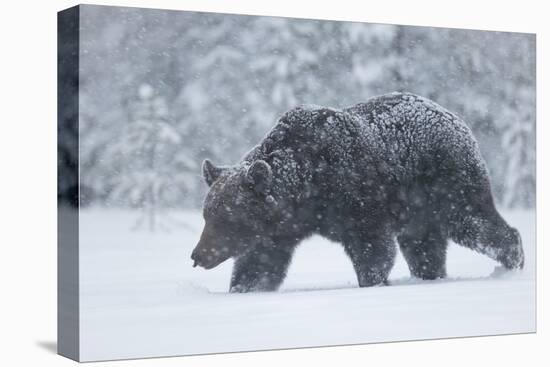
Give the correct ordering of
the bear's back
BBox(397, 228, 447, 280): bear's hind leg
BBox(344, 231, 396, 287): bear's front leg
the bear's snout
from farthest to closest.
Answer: BBox(397, 228, 447, 280): bear's hind leg < BBox(344, 231, 396, 287): bear's front leg < the bear's back < the bear's snout

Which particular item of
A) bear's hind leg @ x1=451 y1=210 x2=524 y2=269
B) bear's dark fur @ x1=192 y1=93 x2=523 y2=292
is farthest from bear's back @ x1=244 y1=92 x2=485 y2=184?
bear's hind leg @ x1=451 y1=210 x2=524 y2=269

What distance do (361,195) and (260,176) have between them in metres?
1.04

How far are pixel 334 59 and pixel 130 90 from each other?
2138 millimetres

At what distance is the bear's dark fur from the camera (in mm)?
10367

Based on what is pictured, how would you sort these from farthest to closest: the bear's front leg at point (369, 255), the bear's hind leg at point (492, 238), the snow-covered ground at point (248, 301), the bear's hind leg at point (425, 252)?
the bear's hind leg at point (492, 238) → the bear's hind leg at point (425, 252) → the bear's front leg at point (369, 255) → the snow-covered ground at point (248, 301)

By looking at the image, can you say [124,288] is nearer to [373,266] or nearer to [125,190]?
[125,190]

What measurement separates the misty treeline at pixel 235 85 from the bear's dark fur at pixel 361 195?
0.17m

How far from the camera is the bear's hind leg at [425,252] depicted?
1104 cm

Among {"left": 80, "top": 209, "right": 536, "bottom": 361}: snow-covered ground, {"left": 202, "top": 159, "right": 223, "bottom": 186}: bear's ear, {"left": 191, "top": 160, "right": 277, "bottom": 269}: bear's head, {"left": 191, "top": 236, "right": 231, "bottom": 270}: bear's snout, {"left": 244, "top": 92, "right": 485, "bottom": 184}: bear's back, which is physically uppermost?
{"left": 244, "top": 92, "right": 485, "bottom": 184}: bear's back

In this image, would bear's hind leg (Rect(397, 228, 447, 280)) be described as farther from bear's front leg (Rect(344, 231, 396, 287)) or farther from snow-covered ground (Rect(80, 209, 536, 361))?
bear's front leg (Rect(344, 231, 396, 287))

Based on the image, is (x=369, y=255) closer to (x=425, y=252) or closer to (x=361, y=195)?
(x=361, y=195)

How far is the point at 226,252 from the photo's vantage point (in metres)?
10.3

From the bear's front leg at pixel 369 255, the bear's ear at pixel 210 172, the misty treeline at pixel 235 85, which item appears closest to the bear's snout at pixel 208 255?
the misty treeline at pixel 235 85

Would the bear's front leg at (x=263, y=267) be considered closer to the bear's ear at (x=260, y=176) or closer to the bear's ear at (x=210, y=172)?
the bear's ear at (x=260, y=176)
